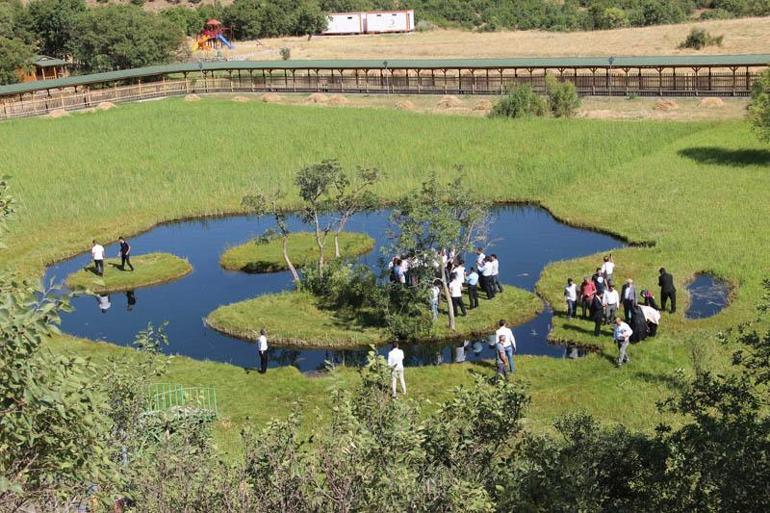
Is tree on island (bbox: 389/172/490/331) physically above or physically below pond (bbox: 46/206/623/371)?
above

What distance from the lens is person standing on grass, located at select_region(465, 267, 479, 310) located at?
3194 cm

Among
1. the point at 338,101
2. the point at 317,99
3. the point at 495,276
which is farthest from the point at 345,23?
the point at 495,276

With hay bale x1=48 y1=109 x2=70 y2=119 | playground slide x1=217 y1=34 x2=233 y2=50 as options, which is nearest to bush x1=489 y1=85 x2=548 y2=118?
hay bale x1=48 y1=109 x2=70 y2=119

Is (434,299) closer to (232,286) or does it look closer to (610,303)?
(610,303)

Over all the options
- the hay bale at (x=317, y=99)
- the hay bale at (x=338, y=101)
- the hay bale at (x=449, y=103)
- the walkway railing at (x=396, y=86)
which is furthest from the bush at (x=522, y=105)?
the hay bale at (x=317, y=99)

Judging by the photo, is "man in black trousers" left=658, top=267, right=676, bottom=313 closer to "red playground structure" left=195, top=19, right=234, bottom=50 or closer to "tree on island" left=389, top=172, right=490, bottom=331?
"tree on island" left=389, top=172, right=490, bottom=331

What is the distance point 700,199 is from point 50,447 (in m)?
36.5

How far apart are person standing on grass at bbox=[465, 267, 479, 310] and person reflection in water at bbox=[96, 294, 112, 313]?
1318cm

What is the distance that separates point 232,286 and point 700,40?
79495mm

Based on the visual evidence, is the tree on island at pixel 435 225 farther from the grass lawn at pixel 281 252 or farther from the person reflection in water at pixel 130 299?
the person reflection in water at pixel 130 299

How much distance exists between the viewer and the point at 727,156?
51375mm

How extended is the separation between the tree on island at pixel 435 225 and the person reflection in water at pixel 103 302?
11.6 m

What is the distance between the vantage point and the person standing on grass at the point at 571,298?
100ft

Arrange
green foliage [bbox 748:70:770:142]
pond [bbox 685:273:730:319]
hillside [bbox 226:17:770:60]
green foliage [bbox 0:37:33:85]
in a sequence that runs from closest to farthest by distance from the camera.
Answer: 1. pond [bbox 685:273:730:319]
2. green foliage [bbox 748:70:770:142]
3. green foliage [bbox 0:37:33:85]
4. hillside [bbox 226:17:770:60]
